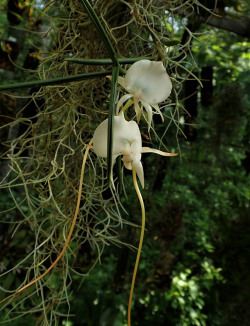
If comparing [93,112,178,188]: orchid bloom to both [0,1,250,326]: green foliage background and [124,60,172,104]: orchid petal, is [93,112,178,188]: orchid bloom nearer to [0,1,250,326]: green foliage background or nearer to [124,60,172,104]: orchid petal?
[124,60,172,104]: orchid petal

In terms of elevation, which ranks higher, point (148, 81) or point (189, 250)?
point (148, 81)

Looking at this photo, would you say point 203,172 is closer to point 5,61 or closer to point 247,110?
point 247,110

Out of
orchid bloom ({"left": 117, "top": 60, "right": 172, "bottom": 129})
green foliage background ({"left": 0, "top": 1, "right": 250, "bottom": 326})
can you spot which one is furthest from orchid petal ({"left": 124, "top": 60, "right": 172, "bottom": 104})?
green foliage background ({"left": 0, "top": 1, "right": 250, "bottom": 326})

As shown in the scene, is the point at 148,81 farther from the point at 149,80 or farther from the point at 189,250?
the point at 189,250

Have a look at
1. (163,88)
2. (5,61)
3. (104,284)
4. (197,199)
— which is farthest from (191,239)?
(163,88)

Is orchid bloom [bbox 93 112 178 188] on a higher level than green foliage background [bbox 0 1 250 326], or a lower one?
higher

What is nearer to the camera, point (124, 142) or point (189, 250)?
point (124, 142)

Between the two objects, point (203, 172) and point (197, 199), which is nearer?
point (203, 172)

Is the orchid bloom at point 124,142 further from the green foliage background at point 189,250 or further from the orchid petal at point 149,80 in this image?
the green foliage background at point 189,250

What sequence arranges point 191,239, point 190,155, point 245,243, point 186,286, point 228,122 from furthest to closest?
point 191,239
point 186,286
point 190,155
point 245,243
point 228,122

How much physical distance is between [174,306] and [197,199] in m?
0.69

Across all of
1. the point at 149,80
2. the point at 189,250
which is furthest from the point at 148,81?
the point at 189,250

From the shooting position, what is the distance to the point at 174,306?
5.17 ft

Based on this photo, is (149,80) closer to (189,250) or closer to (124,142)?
(124,142)
